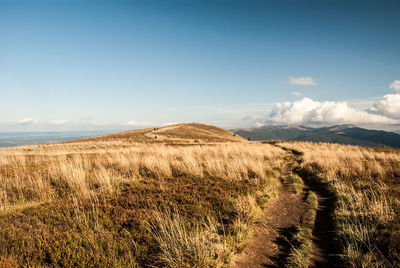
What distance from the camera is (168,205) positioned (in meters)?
6.65

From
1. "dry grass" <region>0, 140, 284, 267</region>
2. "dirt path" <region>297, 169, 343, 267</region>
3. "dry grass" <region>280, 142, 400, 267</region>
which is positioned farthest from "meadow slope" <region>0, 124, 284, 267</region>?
"dry grass" <region>280, 142, 400, 267</region>

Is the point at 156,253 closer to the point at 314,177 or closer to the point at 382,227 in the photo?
the point at 382,227

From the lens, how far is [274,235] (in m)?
5.38

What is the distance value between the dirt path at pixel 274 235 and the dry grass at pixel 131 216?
13.5 inches

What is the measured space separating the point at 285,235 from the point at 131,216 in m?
4.68

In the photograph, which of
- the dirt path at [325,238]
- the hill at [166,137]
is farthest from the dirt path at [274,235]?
the hill at [166,137]

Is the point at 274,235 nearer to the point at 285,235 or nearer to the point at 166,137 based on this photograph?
the point at 285,235

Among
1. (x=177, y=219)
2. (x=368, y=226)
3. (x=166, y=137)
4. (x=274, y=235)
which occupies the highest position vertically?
(x=166, y=137)

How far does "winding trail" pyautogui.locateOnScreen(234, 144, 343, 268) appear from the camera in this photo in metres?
4.29

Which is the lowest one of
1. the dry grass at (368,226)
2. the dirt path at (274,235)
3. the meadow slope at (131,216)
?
the dirt path at (274,235)

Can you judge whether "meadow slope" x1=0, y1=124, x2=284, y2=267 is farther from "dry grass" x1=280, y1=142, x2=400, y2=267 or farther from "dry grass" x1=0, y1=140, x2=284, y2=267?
"dry grass" x1=280, y1=142, x2=400, y2=267

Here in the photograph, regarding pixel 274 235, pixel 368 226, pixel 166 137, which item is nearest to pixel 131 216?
pixel 274 235

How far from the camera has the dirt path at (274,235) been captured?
14.2ft

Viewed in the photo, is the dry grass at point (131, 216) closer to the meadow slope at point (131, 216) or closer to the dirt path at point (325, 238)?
the meadow slope at point (131, 216)
